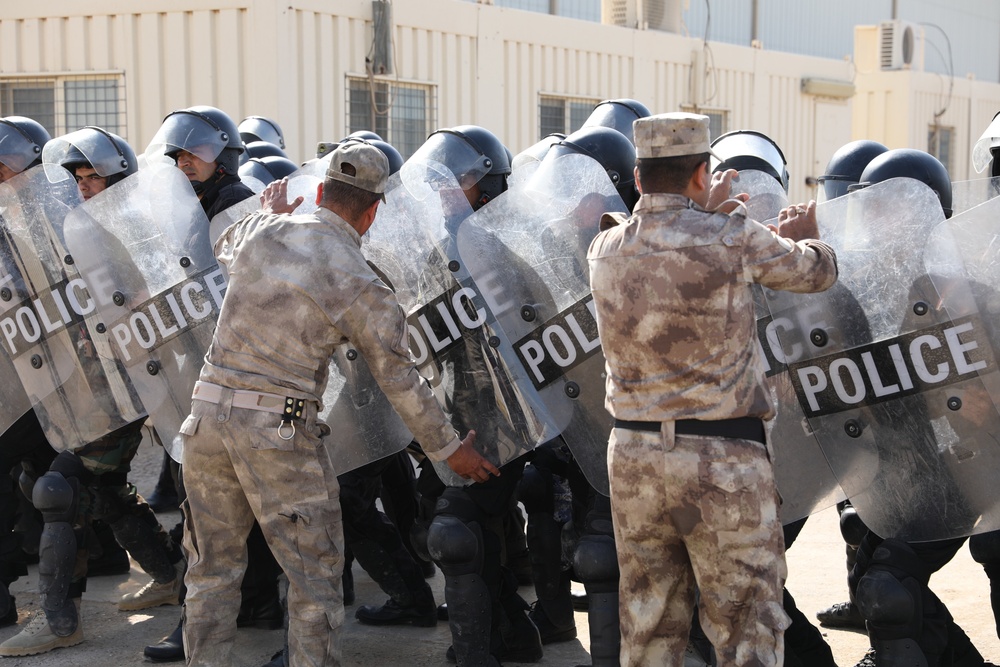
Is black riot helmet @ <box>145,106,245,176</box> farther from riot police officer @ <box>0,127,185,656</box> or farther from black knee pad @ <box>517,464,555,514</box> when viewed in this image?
black knee pad @ <box>517,464,555,514</box>

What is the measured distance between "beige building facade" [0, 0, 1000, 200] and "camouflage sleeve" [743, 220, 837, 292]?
7.50 meters

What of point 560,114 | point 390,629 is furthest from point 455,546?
point 560,114

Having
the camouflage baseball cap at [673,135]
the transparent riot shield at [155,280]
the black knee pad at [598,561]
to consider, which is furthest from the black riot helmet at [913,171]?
the transparent riot shield at [155,280]

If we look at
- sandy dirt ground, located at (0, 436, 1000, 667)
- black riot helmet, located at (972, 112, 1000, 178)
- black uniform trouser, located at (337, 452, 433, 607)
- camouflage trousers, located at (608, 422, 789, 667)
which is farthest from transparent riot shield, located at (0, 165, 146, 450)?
black riot helmet, located at (972, 112, 1000, 178)

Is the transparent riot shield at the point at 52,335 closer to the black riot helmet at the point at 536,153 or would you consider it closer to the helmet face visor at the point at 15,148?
the helmet face visor at the point at 15,148

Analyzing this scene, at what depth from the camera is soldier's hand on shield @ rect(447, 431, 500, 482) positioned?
12.7 feet

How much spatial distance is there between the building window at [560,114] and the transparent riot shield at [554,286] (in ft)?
27.0

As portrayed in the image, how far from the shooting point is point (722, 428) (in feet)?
10.3

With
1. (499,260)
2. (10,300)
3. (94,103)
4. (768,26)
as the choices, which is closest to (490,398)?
(499,260)

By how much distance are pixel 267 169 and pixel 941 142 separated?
1487 centimetres

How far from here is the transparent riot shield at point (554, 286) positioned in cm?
390

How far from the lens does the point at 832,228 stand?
3.70 m

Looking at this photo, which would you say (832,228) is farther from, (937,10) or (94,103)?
(937,10)

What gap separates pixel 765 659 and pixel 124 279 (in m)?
Answer: 2.73
